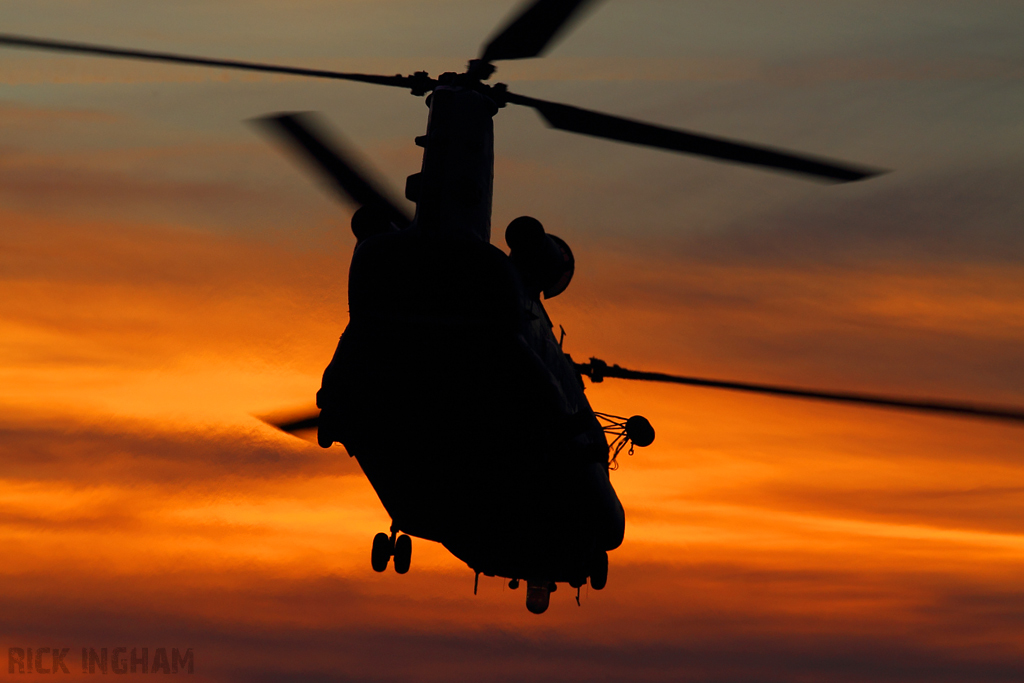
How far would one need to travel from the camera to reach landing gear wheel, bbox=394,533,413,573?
22047 millimetres

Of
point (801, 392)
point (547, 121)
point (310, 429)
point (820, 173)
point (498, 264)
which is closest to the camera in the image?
point (820, 173)

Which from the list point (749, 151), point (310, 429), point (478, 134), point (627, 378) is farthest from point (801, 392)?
point (310, 429)

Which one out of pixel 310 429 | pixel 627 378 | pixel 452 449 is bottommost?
pixel 452 449

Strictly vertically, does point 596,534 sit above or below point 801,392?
below

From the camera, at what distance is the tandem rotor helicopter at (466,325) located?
16281 millimetres

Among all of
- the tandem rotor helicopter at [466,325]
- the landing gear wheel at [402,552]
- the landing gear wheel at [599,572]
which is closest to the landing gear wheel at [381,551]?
the landing gear wheel at [402,552]

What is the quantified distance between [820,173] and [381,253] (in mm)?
6112

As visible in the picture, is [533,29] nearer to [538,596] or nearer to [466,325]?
[466,325]

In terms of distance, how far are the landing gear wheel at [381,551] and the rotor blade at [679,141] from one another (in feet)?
28.9

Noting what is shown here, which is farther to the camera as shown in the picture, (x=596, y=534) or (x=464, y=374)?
(x=596, y=534)

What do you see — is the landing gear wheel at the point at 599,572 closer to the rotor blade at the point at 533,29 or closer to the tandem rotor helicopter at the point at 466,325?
the tandem rotor helicopter at the point at 466,325

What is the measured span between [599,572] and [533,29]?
43.6 feet

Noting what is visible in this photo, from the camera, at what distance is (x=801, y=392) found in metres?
19.5

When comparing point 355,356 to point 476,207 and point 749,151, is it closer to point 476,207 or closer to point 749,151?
point 476,207
